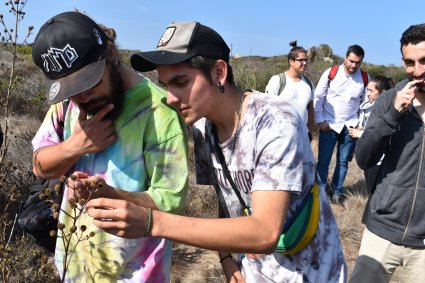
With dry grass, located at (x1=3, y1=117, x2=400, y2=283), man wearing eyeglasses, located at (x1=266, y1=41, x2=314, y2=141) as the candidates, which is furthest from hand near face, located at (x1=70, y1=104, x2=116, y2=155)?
man wearing eyeglasses, located at (x1=266, y1=41, x2=314, y2=141)

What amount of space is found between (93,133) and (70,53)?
291 millimetres

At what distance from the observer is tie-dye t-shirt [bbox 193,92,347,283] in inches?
59.8

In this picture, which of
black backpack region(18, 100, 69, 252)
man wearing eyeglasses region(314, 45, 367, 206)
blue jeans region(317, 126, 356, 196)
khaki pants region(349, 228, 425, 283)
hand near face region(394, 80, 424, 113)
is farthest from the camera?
blue jeans region(317, 126, 356, 196)

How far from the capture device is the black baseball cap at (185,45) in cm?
160

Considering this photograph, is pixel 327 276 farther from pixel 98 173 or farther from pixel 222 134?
pixel 98 173

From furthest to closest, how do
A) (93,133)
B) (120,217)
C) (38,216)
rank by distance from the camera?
1. (38,216)
2. (93,133)
3. (120,217)

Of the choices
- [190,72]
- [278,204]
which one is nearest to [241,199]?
[278,204]

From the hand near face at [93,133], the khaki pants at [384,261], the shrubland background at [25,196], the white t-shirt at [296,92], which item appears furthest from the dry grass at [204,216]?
the hand near face at [93,133]

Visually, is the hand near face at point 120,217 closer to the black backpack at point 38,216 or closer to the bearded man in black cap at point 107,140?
the bearded man in black cap at point 107,140

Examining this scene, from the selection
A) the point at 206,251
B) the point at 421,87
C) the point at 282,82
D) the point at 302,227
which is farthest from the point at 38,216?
the point at 282,82

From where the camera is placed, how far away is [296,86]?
6012 mm

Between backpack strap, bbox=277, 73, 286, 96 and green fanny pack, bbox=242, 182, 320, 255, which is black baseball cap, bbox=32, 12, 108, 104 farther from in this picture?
backpack strap, bbox=277, 73, 286, 96

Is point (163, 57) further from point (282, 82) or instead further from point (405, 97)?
point (282, 82)

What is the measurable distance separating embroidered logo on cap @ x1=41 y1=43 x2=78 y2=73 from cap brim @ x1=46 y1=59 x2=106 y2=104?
0.04 metres
